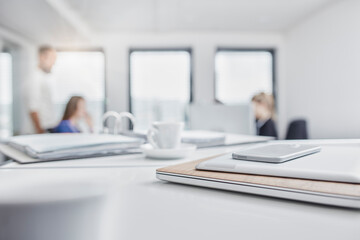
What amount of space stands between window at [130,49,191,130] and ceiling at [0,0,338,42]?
413 mm

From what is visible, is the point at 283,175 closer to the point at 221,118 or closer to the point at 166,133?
the point at 166,133

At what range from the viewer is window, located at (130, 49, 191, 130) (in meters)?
4.36

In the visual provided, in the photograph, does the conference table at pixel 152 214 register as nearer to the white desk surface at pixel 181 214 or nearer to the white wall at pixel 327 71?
the white desk surface at pixel 181 214

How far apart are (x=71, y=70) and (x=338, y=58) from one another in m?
3.57

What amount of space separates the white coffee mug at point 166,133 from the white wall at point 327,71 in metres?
3.01

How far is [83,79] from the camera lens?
4332 millimetres

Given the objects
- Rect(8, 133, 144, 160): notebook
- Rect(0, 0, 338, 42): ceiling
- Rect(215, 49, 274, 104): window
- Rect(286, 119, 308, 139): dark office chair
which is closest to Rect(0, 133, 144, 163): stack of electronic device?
Rect(8, 133, 144, 160): notebook

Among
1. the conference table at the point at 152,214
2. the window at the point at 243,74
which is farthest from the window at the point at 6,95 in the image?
the conference table at the point at 152,214

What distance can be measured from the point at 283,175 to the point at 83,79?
4.37 m

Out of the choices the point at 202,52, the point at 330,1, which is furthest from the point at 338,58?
the point at 202,52

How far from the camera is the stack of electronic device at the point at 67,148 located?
1.87 ft

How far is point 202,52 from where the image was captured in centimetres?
425

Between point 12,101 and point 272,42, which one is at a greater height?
point 272,42

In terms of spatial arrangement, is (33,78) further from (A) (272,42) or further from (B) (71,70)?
(A) (272,42)
